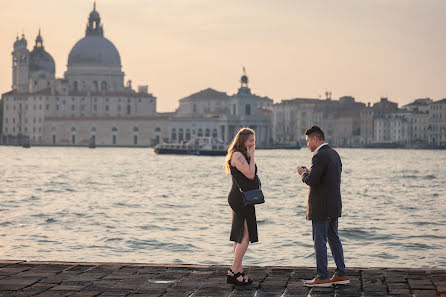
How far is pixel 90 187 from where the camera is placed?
101 ft

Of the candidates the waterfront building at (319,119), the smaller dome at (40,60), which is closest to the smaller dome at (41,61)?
the smaller dome at (40,60)

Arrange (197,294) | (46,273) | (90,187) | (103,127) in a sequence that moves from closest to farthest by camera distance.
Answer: (197,294) → (46,273) → (90,187) → (103,127)

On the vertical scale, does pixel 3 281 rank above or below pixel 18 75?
below

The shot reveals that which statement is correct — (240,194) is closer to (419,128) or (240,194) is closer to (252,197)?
(252,197)

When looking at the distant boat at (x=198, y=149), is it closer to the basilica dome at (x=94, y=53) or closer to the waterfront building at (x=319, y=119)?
the basilica dome at (x=94, y=53)

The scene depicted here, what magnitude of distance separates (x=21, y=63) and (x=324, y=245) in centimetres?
12628

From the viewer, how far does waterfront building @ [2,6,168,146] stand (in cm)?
12281

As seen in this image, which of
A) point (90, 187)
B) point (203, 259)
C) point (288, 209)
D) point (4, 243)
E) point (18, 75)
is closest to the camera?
point (203, 259)

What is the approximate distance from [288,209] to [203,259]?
9.48m

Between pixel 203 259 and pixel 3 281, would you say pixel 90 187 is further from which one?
pixel 3 281

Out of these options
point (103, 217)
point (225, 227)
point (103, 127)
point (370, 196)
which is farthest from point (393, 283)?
point (103, 127)

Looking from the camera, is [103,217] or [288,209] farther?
[288,209]

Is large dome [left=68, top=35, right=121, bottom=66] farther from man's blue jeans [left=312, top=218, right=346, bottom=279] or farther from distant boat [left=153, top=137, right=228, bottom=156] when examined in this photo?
man's blue jeans [left=312, top=218, right=346, bottom=279]

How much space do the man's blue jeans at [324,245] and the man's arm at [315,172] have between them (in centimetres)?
35
